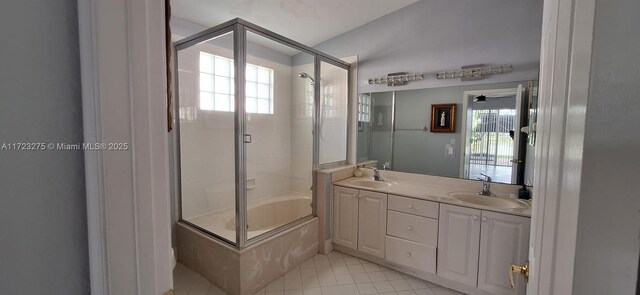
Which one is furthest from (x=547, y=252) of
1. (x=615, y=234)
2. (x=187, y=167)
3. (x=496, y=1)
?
(x=187, y=167)

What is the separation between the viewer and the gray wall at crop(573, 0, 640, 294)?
250 millimetres

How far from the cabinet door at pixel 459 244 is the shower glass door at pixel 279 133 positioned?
1.40 metres

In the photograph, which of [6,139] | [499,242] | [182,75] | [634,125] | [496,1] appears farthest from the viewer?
[182,75]

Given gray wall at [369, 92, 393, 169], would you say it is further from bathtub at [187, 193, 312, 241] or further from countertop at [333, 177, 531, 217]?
bathtub at [187, 193, 312, 241]

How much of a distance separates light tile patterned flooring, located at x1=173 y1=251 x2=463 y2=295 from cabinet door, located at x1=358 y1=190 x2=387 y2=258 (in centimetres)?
20

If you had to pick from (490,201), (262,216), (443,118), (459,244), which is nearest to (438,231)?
(459,244)

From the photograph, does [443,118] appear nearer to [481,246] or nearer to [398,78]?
[398,78]

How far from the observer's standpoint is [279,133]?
3.17 m

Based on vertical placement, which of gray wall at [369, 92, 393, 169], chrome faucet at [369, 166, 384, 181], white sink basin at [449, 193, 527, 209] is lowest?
white sink basin at [449, 193, 527, 209]

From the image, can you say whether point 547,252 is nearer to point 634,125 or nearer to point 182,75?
point 634,125

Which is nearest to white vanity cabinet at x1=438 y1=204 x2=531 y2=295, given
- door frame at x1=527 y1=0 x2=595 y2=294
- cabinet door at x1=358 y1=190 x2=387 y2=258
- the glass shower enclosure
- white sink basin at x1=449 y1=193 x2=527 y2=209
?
white sink basin at x1=449 y1=193 x2=527 y2=209

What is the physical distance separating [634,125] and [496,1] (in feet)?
8.83

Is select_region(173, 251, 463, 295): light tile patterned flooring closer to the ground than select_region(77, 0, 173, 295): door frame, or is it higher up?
closer to the ground

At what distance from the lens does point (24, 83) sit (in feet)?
1.29
